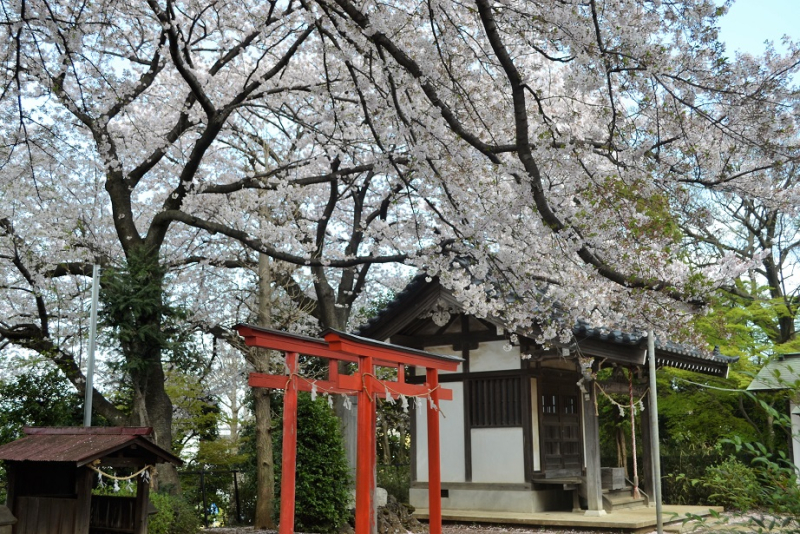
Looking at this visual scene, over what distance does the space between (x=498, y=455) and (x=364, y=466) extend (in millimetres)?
5285

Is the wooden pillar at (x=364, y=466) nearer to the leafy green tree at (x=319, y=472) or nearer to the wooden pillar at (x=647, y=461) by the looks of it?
the leafy green tree at (x=319, y=472)

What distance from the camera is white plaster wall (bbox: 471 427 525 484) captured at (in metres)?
12.2

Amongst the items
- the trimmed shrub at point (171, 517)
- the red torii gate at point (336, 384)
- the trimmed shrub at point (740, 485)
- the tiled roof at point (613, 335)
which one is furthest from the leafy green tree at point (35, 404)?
the trimmed shrub at point (740, 485)

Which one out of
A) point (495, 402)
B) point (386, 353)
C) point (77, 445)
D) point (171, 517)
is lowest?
point (171, 517)

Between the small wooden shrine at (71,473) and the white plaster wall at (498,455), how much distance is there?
19.6ft

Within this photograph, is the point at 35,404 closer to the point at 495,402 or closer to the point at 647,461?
the point at 495,402

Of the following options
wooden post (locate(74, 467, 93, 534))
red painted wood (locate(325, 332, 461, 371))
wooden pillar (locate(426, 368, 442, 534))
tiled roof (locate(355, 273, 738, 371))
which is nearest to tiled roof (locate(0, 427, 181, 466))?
wooden post (locate(74, 467, 93, 534))

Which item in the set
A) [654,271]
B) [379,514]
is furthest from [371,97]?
[379,514]

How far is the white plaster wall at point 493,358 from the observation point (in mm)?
12500

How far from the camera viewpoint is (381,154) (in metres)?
7.47

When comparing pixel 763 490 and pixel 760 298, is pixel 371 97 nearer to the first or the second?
pixel 763 490

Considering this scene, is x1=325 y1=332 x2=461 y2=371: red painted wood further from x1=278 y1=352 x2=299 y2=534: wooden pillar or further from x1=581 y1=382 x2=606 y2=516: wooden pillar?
x1=581 y1=382 x2=606 y2=516: wooden pillar

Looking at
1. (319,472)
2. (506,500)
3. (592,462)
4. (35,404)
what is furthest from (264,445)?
(592,462)

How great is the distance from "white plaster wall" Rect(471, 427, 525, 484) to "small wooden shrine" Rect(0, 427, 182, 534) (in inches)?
235
